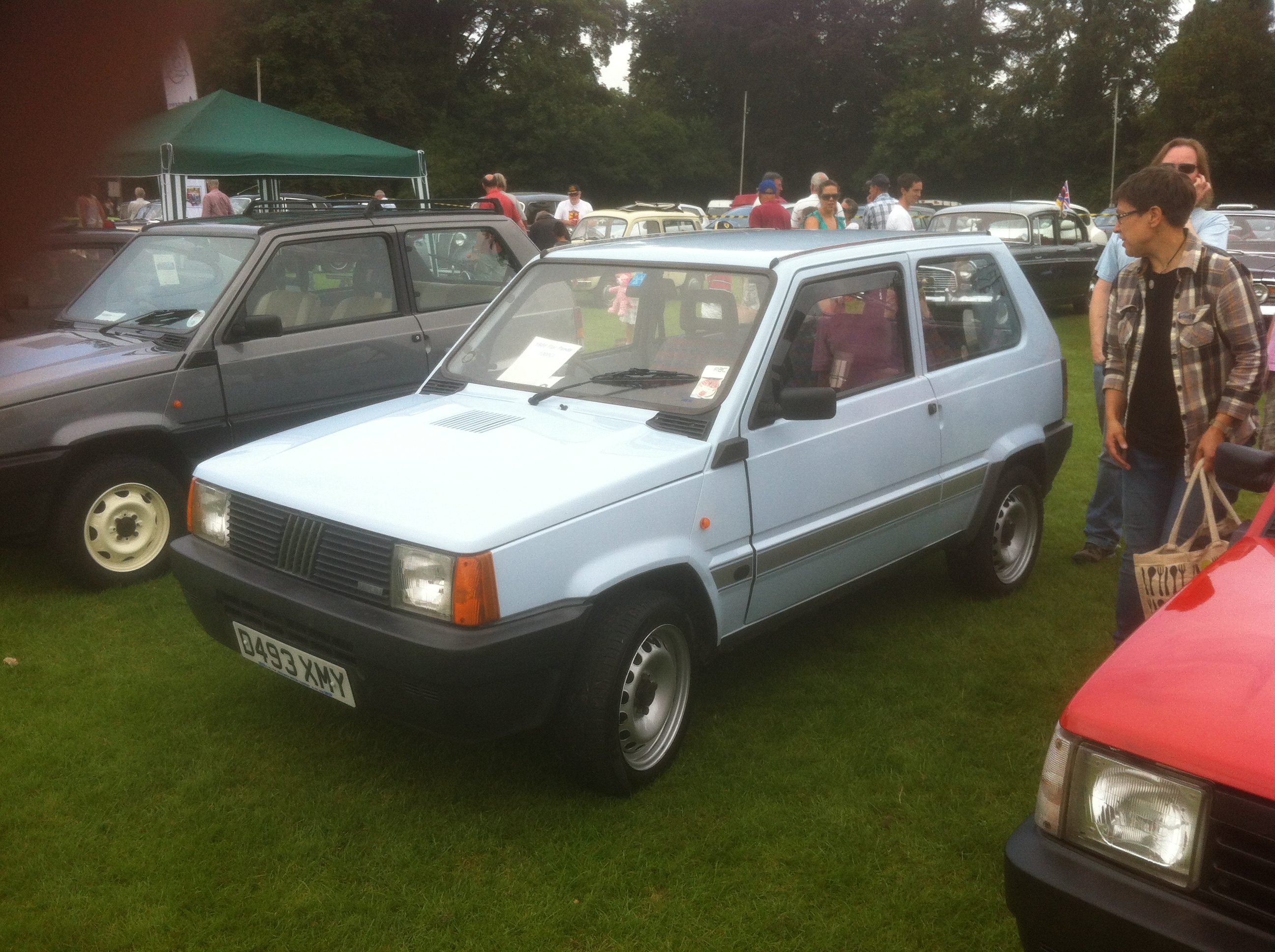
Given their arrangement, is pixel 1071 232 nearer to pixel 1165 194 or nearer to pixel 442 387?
pixel 1165 194

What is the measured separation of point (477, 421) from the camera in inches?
163

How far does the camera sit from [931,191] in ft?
171

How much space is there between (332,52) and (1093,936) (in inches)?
82.7

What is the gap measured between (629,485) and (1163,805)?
1810mm

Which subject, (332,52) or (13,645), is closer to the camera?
(332,52)

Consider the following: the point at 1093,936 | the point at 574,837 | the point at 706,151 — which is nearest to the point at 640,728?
the point at 574,837

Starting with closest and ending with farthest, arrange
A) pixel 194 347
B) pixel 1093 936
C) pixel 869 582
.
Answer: pixel 1093 936 < pixel 869 582 < pixel 194 347

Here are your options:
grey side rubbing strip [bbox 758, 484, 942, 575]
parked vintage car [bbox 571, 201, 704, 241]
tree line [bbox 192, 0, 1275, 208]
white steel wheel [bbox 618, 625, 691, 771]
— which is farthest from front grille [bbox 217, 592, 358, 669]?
tree line [bbox 192, 0, 1275, 208]

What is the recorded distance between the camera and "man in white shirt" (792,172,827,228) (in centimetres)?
1255

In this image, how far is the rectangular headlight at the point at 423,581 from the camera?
10.4 ft

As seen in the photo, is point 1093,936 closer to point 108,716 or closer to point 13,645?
point 108,716

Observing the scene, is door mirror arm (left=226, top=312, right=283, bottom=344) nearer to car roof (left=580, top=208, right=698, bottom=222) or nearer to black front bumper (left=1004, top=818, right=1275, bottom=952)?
black front bumper (left=1004, top=818, right=1275, bottom=952)

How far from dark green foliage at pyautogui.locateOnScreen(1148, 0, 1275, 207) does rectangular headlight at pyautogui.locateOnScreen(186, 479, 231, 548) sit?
35410 millimetres

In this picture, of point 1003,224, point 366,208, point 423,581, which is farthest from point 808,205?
point 423,581
